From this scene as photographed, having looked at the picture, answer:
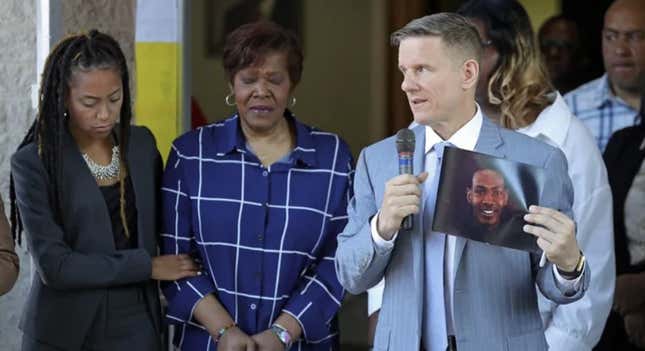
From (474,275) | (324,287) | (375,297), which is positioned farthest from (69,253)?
(474,275)

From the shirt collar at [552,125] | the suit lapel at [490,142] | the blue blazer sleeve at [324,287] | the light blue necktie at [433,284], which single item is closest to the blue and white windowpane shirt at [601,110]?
the shirt collar at [552,125]

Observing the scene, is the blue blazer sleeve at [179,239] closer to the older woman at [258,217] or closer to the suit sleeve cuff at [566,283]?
the older woman at [258,217]

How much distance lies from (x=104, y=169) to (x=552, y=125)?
141cm

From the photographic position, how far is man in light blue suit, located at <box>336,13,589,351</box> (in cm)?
321

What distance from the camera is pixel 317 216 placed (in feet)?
13.0

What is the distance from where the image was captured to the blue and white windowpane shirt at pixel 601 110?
5.90 m

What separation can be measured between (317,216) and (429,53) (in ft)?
2.91

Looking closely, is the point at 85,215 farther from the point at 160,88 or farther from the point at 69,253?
the point at 160,88

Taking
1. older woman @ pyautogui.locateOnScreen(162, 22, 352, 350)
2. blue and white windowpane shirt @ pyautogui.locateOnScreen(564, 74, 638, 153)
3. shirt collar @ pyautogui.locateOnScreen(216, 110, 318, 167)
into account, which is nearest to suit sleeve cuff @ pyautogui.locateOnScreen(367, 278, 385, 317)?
older woman @ pyautogui.locateOnScreen(162, 22, 352, 350)

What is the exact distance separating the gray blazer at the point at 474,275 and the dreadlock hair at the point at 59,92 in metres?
0.97

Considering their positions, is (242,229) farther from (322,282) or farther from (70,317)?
(70,317)

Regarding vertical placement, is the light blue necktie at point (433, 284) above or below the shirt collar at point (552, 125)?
below

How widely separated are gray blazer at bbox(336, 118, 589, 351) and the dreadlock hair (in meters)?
0.97

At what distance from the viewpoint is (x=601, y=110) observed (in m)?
6.01
